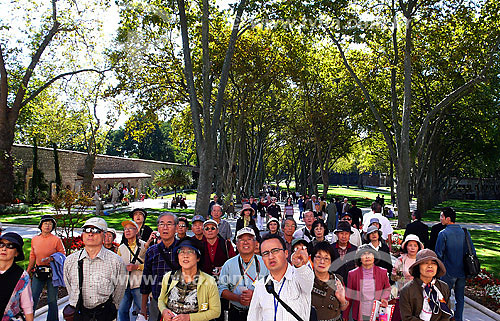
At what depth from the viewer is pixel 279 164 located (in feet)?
207

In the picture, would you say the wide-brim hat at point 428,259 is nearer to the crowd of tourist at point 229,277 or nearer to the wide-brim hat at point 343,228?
the crowd of tourist at point 229,277

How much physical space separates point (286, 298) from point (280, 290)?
0.26 ft

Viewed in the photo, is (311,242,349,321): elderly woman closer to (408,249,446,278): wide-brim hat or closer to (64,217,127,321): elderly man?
(408,249,446,278): wide-brim hat

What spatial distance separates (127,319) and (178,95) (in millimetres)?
16009

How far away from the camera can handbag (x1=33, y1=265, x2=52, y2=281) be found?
6.06 meters

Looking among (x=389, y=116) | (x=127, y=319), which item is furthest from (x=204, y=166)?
(x=389, y=116)

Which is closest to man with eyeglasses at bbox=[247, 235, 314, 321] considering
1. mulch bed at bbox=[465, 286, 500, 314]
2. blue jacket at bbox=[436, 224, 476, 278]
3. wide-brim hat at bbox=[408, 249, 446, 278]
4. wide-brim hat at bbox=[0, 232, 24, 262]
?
wide-brim hat at bbox=[408, 249, 446, 278]

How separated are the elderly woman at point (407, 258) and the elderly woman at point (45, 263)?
17.0 ft

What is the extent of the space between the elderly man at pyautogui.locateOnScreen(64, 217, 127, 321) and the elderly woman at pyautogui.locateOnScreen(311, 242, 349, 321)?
2318 millimetres

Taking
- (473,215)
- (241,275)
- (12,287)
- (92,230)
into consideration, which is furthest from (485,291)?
(473,215)

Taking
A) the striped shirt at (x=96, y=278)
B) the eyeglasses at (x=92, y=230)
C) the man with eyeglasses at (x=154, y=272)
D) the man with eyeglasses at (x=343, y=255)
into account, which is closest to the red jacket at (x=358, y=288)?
the man with eyeglasses at (x=343, y=255)

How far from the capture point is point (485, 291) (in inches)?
339

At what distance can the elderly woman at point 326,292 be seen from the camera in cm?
413

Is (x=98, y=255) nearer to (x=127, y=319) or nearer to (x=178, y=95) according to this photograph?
(x=127, y=319)
